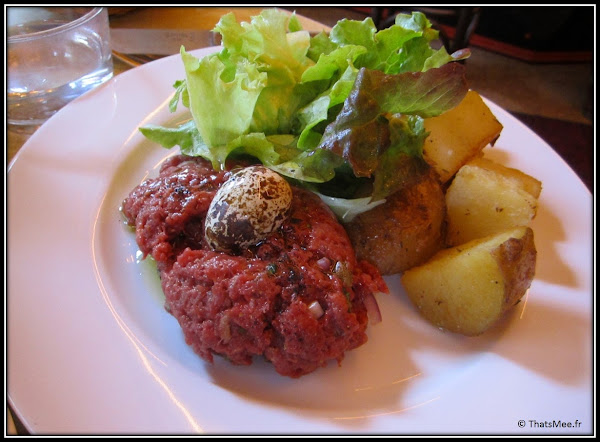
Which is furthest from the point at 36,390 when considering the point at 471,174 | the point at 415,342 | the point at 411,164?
the point at 471,174

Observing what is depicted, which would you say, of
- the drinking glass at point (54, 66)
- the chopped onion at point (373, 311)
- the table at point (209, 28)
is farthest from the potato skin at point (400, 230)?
the drinking glass at point (54, 66)

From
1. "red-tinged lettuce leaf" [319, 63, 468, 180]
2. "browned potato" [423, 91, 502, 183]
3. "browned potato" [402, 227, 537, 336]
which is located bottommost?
"browned potato" [402, 227, 537, 336]

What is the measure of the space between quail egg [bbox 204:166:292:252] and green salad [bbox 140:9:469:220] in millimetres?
249

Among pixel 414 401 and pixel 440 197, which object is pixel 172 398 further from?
pixel 440 197

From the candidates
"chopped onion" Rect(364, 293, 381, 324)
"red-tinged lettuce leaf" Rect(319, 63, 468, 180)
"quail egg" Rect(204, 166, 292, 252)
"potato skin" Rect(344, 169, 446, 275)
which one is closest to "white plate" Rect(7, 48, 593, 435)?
"chopped onion" Rect(364, 293, 381, 324)

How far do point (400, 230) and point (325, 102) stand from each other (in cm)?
64

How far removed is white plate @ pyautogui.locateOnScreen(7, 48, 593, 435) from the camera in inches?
55.5

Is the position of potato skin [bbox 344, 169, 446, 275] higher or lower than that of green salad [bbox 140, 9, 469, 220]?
lower

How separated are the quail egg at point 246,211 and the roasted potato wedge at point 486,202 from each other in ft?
2.73

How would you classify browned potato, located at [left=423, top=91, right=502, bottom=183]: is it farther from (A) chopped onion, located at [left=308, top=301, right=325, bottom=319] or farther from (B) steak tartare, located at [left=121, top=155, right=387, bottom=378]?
(A) chopped onion, located at [left=308, top=301, right=325, bottom=319]

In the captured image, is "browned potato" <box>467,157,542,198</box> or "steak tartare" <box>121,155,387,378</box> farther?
"browned potato" <box>467,157,542,198</box>

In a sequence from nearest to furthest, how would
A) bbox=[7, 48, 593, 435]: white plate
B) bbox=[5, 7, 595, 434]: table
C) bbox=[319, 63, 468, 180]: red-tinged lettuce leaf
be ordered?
bbox=[7, 48, 593, 435]: white plate → bbox=[319, 63, 468, 180]: red-tinged lettuce leaf → bbox=[5, 7, 595, 434]: table

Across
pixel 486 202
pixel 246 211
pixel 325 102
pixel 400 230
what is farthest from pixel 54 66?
pixel 486 202

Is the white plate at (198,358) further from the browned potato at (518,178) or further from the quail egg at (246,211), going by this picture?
the quail egg at (246,211)
